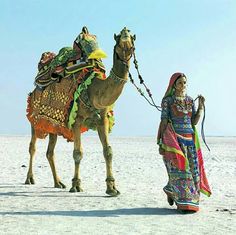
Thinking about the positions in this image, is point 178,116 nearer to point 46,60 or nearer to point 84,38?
point 84,38

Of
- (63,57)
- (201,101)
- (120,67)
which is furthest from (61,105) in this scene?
(201,101)

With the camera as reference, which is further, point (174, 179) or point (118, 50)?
point (118, 50)

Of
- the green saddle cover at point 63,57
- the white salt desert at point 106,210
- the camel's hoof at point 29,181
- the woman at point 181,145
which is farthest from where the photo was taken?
the camel's hoof at point 29,181

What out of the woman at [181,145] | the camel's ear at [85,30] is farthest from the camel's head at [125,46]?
the camel's ear at [85,30]

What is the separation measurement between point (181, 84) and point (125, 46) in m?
1.24

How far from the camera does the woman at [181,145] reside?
7.37m

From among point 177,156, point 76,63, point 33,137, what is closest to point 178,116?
point 177,156

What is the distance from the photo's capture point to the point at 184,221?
682cm

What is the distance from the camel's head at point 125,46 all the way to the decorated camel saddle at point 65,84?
4.40ft

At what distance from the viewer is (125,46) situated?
27.2 ft

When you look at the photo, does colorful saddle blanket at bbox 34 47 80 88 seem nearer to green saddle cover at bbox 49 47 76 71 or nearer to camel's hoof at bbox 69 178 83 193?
green saddle cover at bbox 49 47 76 71

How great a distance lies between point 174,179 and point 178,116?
36.0 inches

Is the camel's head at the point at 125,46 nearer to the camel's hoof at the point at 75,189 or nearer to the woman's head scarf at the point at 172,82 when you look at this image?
the woman's head scarf at the point at 172,82

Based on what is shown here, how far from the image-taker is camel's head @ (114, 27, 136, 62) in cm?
826
